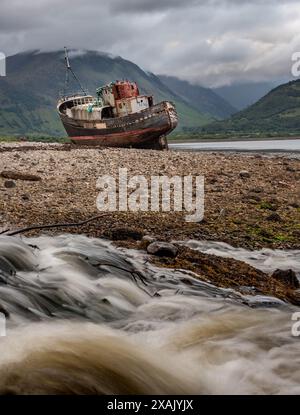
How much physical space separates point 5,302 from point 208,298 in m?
3.43

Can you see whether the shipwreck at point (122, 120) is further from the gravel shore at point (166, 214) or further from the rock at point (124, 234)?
the rock at point (124, 234)

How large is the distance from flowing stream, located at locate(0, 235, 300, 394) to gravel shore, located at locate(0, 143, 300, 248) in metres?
3.02

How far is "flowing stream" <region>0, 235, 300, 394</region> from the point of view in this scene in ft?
18.1

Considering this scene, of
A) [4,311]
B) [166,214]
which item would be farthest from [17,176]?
[4,311]

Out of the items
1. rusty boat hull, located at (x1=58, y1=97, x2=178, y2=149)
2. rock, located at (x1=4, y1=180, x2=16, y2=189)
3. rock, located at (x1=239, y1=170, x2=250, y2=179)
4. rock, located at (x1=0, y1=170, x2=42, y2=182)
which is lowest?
rock, located at (x1=239, y1=170, x2=250, y2=179)

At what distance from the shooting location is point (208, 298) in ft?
27.4

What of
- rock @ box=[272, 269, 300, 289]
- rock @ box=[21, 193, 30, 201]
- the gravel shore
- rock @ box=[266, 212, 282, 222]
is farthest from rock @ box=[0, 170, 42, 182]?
rock @ box=[272, 269, 300, 289]

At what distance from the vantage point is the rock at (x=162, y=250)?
34.0ft

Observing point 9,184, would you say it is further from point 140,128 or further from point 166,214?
point 140,128

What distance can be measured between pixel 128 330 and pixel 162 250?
3.54 meters

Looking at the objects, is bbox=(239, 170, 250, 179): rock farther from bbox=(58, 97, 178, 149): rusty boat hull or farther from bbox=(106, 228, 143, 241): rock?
bbox=(58, 97, 178, 149): rusty boat hull

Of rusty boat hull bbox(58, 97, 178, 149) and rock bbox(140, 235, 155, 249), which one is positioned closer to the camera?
rock bbox(140, 235, 155, 249)
